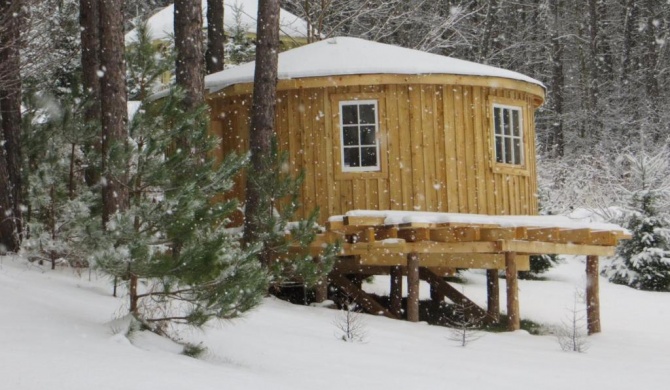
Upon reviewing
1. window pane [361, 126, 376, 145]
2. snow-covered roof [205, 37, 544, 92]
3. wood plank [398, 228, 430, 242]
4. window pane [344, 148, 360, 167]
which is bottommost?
wood plank [398, 228, 430, 242]

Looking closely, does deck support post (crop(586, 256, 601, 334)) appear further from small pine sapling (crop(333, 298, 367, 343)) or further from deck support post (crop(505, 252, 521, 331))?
small pine sapling (crop(333, 298, 367, 343))

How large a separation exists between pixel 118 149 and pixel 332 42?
7.60 meters

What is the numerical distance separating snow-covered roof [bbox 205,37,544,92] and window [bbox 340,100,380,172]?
54 cm

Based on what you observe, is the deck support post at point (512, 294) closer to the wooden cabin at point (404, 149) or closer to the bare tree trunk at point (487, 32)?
the wooden cabin at point (404, 149)

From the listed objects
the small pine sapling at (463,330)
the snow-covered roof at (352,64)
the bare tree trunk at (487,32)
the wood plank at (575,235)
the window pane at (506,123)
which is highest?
the bare tree trunk at (487,32)

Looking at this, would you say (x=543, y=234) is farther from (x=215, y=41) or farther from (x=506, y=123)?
(x=215, y=41)

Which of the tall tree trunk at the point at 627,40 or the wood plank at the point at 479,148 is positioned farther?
the tall tree trunk at the point at 627,40

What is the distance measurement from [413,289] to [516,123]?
10.8ft

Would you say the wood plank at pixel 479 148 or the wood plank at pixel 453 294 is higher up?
the wood plank at pixel 479 148

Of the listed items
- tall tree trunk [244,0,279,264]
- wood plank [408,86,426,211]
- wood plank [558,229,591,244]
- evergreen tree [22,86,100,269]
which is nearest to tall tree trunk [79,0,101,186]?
evergreen tree [22,86,100,269]

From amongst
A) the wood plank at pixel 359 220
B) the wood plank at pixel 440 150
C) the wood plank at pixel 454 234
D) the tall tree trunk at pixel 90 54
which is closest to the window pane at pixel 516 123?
the wood plank at pixel 440 150

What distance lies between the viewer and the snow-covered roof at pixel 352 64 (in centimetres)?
1333

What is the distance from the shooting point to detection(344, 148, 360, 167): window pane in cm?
1360

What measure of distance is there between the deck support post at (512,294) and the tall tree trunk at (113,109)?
6.21 m
